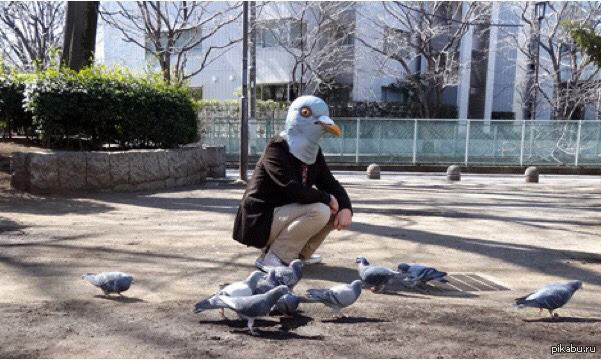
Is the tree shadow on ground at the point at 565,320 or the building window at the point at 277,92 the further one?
the building window at the point at 277,92

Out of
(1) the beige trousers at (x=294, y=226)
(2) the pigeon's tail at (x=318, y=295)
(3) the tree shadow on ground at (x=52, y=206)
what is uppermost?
(1) the beige trousers at (x=294, y=226)

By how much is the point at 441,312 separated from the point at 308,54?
2357 centimetres

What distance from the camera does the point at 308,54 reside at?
26.3m

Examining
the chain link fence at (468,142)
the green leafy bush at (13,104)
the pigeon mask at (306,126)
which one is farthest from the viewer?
the chain link fence at (468,142)

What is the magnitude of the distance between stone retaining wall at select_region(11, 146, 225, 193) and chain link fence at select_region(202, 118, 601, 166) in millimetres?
10689

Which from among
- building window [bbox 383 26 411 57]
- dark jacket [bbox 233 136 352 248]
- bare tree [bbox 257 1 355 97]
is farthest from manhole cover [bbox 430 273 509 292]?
building window [bbox 383 26 411 57]

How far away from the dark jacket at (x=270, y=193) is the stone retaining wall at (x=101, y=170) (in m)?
6.11

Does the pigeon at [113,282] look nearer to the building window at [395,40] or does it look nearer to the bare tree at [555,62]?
the building window at [395,40]

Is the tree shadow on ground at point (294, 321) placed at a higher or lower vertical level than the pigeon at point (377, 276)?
lower

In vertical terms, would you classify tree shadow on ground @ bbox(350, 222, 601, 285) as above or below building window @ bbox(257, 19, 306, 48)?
below

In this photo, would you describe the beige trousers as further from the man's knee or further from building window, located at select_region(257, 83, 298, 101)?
building window, located at select_region(257, 83, 298, 101)

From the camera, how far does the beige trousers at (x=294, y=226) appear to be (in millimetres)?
4473

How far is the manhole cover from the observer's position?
15.0 ft

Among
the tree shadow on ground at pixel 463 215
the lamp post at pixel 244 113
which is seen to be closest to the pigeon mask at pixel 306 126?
the tree shadow on ground at pixel 463 215
